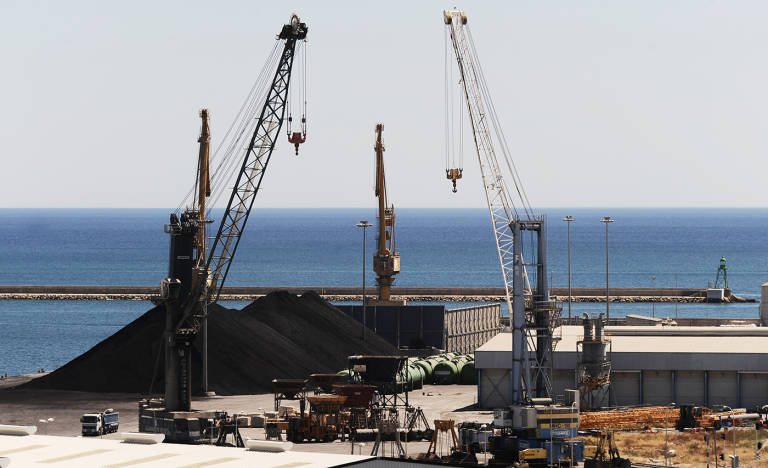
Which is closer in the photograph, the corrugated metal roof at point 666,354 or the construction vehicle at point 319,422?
the construction vehicle at point 319,422

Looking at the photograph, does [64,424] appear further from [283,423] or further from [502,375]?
[502,375]

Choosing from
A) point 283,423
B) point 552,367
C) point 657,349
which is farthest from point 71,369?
point 657,349

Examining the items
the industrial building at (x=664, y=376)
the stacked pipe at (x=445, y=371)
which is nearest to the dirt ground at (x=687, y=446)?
the industrial building at (x=664, y=376)

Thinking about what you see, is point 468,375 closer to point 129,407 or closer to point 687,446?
point 129,407

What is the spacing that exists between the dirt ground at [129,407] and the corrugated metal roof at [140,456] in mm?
16975

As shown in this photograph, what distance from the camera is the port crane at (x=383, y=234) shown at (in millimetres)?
151250

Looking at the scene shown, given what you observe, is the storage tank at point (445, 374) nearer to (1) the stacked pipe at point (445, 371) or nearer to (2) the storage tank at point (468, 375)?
(1) the stacked pipe at point (445, 371)

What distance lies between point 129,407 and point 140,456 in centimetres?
3704

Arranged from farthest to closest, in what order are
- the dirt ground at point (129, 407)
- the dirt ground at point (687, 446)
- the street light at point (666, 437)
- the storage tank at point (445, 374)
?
the storage tank at point (445, 374)
the dirt ground at point (129, 407)
the dirt ground at point (687, 446)
the street light at point (666, 437)

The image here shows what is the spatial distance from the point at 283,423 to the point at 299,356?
103ft

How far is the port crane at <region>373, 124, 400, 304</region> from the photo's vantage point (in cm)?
15125

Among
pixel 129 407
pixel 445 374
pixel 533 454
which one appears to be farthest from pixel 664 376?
pixel 129 407

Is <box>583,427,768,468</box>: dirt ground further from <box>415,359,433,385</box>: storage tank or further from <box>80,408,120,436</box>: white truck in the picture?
<box>415,359,433,385</box>: storage tank

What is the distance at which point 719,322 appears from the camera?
476 ft
